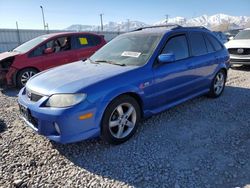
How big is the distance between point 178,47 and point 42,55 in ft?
14.5

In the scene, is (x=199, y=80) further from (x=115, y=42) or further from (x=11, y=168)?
(x=11, y=168)

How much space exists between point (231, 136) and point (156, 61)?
163 centimetres

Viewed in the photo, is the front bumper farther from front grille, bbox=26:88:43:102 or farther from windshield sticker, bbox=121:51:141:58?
windshield sticker, bbox=121:51:141:58

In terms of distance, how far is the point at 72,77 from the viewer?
3.60 m

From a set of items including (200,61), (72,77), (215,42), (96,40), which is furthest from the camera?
(96,40)

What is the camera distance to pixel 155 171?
9.84 ft

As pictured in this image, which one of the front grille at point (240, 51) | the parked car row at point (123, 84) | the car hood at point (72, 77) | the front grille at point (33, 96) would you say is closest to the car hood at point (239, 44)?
the front grille at point (240, 51)

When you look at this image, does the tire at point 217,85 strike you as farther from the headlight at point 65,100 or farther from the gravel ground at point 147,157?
the headlight at point 65,100

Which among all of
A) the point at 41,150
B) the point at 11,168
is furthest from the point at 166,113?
the point at 11,168

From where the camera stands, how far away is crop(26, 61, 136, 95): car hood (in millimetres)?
3289

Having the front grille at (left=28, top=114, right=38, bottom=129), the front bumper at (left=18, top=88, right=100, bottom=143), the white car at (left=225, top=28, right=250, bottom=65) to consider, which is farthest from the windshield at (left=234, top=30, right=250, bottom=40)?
the front grille at (left=28, top=114, right=38, bottom=129)

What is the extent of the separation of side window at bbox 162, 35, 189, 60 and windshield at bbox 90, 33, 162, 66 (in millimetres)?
217

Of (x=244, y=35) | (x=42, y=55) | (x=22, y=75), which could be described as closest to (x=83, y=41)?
(x=42, y=55)

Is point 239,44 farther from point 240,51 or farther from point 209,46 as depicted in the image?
point 209,46
